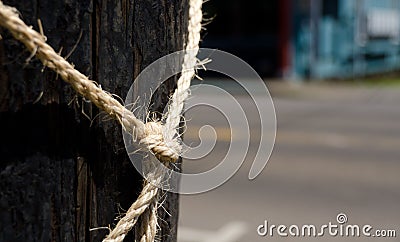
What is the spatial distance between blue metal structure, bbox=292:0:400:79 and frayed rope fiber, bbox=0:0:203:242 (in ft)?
59.7

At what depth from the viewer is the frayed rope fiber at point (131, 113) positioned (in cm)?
92

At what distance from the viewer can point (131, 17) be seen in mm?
1062

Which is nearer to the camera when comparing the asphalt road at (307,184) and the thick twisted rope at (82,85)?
the thick twisted rope at (82,85)

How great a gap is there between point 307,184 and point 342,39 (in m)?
14.3

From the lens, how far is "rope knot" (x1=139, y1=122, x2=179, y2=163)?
3.47 feet

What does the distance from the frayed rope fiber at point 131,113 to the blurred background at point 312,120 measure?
190mm

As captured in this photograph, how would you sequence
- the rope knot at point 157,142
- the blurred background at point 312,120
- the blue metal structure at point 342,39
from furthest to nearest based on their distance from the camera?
the blue metal structure at point 342,39 → the blurred background at point 312,120 → the rope knot at point 157,142

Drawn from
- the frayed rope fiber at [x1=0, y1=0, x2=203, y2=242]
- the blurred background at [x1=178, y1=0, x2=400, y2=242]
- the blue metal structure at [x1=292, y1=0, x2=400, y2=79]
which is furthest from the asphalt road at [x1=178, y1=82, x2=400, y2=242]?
the blue metal structure at [x1=292, y1=0, x2=400, y2=79]

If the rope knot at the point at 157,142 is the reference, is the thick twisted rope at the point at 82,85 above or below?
above

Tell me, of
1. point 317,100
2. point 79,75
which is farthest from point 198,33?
point 317,100

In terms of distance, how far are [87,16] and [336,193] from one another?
18.0 ft

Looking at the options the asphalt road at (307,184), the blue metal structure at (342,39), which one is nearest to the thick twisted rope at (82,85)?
the asphalt road at (307,184)

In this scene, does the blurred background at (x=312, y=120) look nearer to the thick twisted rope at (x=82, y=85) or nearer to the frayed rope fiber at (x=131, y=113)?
the frayed rope fiber at (x=131, y=113)

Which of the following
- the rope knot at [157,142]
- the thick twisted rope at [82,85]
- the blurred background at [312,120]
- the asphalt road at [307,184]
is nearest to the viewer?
the thick twisted rope at [82,85]
